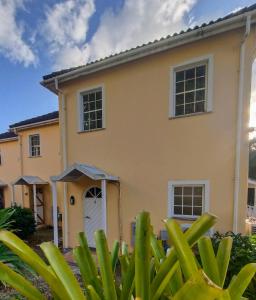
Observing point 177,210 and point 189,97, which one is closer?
point 189,97

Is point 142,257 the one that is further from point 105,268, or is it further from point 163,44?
point 163,44

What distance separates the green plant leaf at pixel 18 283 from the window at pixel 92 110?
20.4 feet

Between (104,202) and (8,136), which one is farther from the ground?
(8,136)

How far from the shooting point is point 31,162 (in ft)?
38.5

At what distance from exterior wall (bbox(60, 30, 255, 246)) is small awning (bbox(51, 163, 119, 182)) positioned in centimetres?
35

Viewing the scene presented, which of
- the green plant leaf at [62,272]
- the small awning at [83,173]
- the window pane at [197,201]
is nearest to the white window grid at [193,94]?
the window pane at [197,201]

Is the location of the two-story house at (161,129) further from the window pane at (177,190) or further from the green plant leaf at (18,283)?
the green plant leaf at (18,283)

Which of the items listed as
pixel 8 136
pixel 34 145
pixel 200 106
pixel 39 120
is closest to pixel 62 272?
pixel 200 106

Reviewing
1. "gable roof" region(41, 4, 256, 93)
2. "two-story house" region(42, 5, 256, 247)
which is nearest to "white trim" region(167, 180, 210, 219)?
"two-story house" region(42, 5, 256, 247)

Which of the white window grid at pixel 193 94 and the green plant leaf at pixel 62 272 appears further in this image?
the white window grid at pixel 193 94

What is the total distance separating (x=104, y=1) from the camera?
19.8 ft

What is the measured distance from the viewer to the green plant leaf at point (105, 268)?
108 cm

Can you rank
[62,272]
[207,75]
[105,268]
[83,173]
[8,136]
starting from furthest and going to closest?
[8,136]
[83,173]
[207,75]
[105,268]
[62,272]

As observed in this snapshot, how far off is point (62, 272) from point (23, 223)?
8.96 metres
